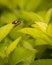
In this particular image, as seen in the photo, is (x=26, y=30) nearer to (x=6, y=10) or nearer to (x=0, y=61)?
(x=0, y=61)

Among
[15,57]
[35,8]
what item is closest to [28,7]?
[35,8]

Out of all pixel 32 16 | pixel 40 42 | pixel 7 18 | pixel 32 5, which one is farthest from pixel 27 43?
pixel 32 5

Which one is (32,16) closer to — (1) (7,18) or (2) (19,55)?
(1) (7,18)

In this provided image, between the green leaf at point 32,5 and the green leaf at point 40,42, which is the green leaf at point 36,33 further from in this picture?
the green leaf at point 32,5

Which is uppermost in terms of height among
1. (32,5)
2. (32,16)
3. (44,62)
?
(32,5)

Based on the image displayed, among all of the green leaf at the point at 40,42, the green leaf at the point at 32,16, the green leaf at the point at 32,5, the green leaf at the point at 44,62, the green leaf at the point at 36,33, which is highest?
the green leaf at the point at 32,5

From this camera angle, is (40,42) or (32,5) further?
(32,5)

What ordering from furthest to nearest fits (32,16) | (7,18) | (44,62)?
1. (7,18)
2. (32,16)
3. (44,62)

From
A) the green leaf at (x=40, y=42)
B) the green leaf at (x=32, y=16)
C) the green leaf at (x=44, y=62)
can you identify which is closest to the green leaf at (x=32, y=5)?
the green leaf at (x=32, y=16)

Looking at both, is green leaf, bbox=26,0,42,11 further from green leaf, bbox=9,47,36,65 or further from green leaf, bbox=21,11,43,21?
green leaf, bbox=9,47,36,65
